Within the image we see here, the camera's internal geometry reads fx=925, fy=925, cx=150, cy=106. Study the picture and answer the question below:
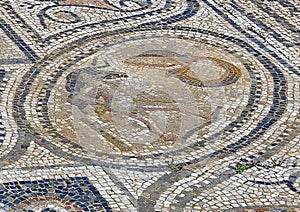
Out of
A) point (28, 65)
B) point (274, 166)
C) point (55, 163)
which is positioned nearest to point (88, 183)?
point (55, 163)

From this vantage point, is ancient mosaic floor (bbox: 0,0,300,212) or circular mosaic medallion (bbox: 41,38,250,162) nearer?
ancient mosaic floor (bbox: 0,0,300,212)

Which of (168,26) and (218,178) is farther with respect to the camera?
(168,26)

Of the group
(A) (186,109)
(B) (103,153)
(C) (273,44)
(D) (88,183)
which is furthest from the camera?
(C) (273,44)

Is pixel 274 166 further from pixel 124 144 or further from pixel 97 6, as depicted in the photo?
pixel 97 6

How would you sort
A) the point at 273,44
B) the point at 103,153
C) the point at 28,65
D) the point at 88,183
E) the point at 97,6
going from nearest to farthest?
the point at 88,183
the point at 103,153
the point at 28,65
the point at 273,44
the point at 97,6

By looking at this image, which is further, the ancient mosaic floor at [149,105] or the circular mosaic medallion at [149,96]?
the circular mosaic medallion at [149,96]

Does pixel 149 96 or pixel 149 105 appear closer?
pixel 149 105
